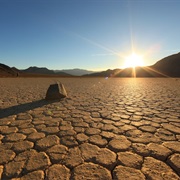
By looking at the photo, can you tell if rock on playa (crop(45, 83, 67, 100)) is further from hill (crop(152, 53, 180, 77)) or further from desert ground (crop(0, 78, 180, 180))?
hill (crop(152, 53, 180, 77))

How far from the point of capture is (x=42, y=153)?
202 cm

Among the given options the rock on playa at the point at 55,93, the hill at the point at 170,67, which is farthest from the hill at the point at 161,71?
the rock on playa at the point at 55,93

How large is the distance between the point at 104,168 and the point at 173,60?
65.8 meters

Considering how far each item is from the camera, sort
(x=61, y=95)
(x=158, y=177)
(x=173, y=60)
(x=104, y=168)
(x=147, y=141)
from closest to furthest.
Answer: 1. (x=158, y=177)
2. (x=104, y=168)
3. (x=147, y=141)
4. (x=61, y=95)
5. (x=173, y=60)

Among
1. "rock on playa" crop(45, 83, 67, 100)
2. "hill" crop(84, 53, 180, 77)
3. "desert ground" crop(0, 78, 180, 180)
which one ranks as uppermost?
"hill" crop(84, 53, 180, 77)

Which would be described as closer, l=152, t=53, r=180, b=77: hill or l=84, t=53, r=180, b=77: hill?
l=84, t=53, r=180, b=77: hill

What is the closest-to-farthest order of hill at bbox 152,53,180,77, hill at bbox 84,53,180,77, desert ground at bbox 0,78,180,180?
1. desert ground at bbox 0,78,180,180
2. hill at bbox 84,53,180,77
3. hill at bbox 152,53,180,77

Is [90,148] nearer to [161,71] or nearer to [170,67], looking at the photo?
[161,71]

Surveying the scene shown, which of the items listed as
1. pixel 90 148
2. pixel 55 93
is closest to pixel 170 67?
pixel 55 93

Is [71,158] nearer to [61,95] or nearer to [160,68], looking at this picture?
[61,95]

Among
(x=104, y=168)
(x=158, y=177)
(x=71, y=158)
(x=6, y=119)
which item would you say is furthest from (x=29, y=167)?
(x=6, y=119)

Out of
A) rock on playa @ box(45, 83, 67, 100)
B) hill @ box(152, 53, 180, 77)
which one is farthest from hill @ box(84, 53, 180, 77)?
rock on playa @ box(45, 83, 67, 100)

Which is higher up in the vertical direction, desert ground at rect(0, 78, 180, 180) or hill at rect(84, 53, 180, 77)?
hill at rect(84, 53, 180, 77)

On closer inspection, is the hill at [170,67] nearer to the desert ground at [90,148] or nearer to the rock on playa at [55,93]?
the rock on playa at [55,93]
